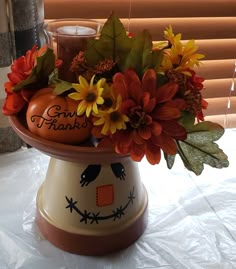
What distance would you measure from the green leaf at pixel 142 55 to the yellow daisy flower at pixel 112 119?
0.05 meters

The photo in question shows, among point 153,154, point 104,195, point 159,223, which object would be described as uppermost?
point 153,154

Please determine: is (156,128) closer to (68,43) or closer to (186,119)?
(186,119)

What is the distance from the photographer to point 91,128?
476 mm

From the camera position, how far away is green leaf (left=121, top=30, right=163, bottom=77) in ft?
1.51

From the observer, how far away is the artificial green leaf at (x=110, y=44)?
0.47m

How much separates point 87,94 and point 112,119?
0.04 meters

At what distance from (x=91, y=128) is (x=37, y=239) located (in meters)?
0.23

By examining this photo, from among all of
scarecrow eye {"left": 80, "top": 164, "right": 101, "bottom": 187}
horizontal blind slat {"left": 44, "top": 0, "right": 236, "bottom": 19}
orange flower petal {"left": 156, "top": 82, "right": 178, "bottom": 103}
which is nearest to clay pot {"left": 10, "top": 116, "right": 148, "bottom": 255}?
scarecrow eye {"left": 80, "top": 164, "right": 101, "bottom": 187}

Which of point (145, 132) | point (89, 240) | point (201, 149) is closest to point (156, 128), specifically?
point (145, 132)

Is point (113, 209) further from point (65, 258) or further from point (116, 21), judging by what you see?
point (116, 21)

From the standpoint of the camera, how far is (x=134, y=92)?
440mm

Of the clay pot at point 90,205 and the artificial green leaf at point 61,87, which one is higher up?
the artificial green leaf at point 61,87

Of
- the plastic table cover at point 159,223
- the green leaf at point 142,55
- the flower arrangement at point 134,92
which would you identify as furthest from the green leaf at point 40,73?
the plastic table cover at point 159,223

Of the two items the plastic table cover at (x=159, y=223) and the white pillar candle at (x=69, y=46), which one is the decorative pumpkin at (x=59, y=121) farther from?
the plastic table cover at (x=159, y=223)
